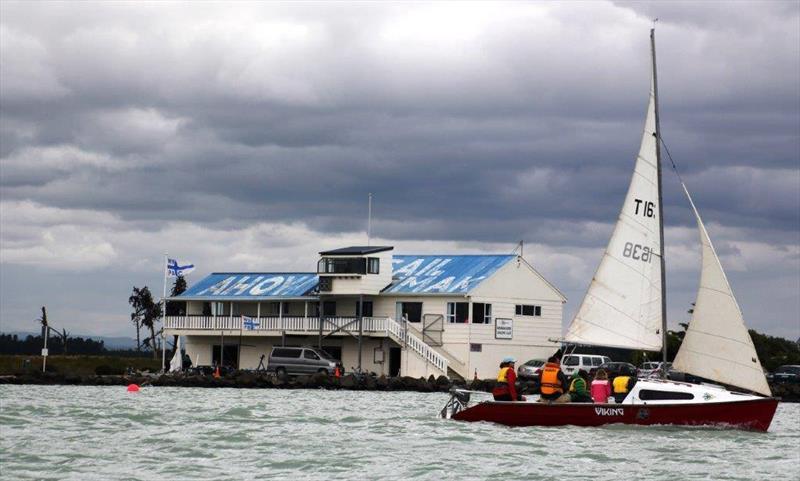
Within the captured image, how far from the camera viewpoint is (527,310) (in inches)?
3086

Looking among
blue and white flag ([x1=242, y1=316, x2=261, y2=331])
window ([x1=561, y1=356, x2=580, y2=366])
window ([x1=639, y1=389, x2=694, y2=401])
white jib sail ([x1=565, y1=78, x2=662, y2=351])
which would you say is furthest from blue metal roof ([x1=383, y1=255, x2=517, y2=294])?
window ([x1=639, y1=389, x2=694, y2=401])

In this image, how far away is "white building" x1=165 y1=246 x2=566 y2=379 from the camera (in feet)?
249

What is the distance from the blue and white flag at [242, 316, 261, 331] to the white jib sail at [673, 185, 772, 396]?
42.7 metres

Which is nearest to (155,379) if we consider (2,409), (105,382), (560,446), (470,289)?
(105,382)

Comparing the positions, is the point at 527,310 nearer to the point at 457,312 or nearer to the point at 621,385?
the point at 457,312

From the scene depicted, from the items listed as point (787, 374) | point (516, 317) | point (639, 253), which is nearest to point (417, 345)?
point (516, 317)

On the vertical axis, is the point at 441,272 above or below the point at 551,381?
above

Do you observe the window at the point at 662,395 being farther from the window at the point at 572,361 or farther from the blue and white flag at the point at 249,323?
the blue and white flag at the point at 249,323

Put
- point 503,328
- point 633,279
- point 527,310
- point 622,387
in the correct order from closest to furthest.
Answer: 1. point 622,387
2. point 633,279
3. point 503,328
4. point 527,310

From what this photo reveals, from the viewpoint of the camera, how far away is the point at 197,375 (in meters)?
72.0

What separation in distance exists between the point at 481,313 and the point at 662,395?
36.9m

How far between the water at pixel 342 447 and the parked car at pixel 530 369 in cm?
2396

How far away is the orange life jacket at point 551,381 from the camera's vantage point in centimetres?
3969

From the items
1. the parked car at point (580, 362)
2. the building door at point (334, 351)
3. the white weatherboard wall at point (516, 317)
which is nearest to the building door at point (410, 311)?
the white weatherboard wall at point (516, 317)
